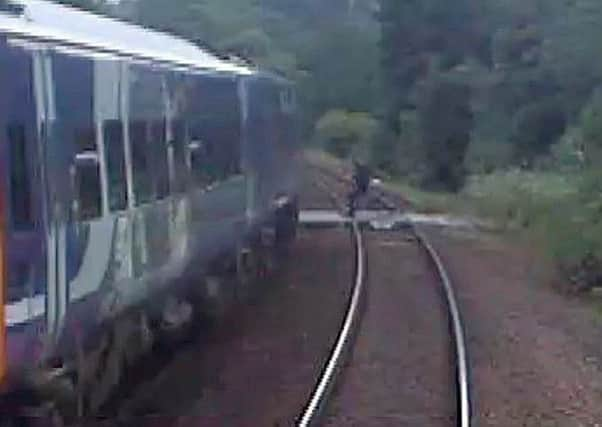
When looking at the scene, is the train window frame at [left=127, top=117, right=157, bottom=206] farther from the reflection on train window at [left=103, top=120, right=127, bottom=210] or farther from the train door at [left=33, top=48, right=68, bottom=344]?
the train door at [left=33, top=48, right=68, bottom=344]

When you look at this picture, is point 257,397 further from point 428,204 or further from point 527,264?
point 428,204

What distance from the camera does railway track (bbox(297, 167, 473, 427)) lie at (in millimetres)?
12328

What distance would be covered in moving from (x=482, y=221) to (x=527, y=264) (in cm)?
1070

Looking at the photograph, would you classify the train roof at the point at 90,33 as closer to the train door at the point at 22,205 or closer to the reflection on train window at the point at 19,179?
the train door at the point at 22,205

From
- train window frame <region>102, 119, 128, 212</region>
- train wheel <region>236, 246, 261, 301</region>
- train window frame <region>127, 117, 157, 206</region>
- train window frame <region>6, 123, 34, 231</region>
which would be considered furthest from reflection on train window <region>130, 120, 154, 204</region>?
train wheel <region>236, 246, 261, 301</region>

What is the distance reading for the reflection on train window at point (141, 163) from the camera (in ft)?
38.0

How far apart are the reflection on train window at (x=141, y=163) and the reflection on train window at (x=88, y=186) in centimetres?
119

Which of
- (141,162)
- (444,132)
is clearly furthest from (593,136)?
(444,132)

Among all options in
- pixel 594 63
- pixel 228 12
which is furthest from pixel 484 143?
pixel 228 12

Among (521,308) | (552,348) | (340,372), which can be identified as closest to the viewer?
(340,372)

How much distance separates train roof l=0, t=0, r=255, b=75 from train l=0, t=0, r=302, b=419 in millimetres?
33

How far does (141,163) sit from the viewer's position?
11.8 m

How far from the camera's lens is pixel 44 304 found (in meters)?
8.77

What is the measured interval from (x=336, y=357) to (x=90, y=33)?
435 centimetres
